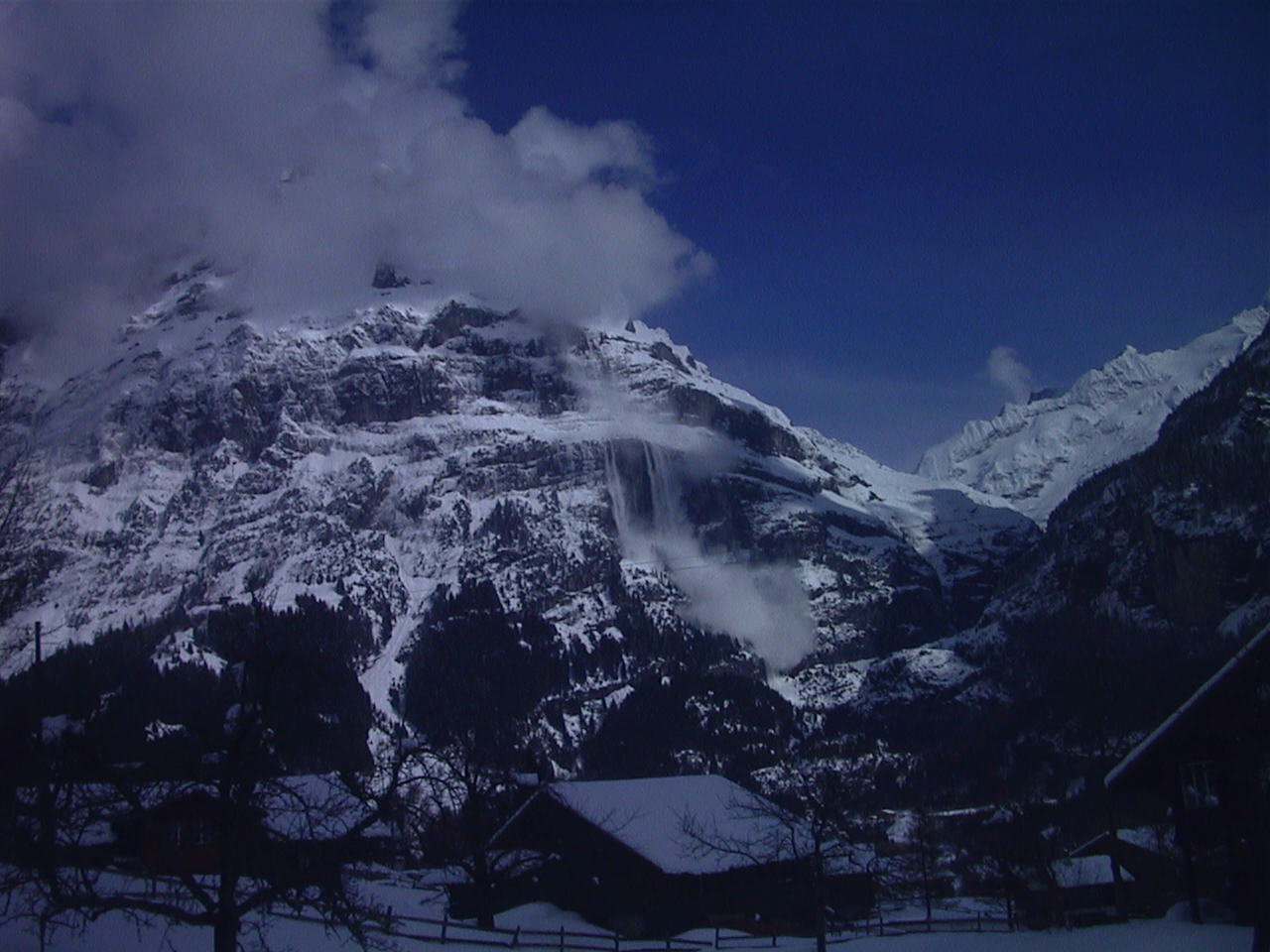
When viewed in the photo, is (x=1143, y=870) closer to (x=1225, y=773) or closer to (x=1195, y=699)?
(x=1195, y=699)

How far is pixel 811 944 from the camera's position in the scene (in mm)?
41500

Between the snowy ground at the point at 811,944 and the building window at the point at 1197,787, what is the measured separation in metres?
2.64

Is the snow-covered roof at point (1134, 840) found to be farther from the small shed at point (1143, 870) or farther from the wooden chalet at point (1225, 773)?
the wooden chalet at point (1225, 773)

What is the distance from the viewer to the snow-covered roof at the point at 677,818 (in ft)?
164

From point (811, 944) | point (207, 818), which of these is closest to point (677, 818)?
point (811, 944)

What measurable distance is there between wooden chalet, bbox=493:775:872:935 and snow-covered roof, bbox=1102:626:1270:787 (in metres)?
24.7

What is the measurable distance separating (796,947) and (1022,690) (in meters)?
170

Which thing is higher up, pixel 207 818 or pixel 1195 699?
pixel 1195 699

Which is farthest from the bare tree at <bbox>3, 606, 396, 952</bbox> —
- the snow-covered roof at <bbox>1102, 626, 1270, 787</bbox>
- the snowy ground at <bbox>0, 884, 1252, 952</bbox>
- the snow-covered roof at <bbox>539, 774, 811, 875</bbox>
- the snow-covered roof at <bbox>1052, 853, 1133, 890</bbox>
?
the snow-covered roof at <bbox>1052, 853, 1133, 890</bbox>

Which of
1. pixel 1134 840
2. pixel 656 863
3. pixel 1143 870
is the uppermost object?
pixel 1134 840

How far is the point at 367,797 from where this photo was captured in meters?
21.4

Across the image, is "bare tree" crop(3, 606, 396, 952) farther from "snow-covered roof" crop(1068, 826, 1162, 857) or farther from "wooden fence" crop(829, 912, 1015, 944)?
"snow-covered roof" crop(1068, 826, 1162, 857)

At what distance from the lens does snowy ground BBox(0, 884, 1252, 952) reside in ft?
83.9

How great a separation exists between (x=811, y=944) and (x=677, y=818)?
562 inches
